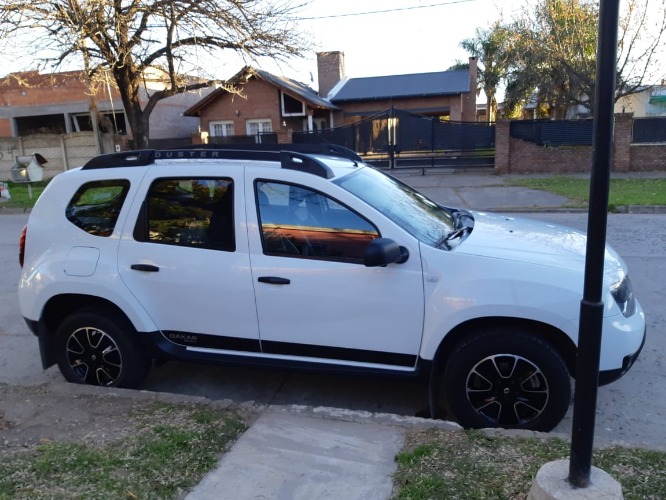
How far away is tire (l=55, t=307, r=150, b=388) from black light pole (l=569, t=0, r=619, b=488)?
3.17 m

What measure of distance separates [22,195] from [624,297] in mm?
21001

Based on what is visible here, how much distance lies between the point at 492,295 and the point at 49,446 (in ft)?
9.23

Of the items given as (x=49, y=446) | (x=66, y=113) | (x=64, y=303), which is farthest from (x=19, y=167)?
(x=49, y=446)

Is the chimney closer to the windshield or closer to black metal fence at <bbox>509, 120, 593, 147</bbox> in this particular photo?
black metal fence at <bbox>509, 120, 593, 147</bbox>

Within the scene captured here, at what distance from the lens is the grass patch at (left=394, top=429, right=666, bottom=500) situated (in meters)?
2.82

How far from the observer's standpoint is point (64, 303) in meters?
4.56

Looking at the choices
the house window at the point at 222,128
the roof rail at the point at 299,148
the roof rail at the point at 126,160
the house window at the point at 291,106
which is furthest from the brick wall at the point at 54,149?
the roof rail at the point at 299,148

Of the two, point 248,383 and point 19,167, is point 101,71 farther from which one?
point 248,383

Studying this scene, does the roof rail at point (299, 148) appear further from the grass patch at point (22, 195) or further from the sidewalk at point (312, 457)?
the grass patch at point (22, 195)

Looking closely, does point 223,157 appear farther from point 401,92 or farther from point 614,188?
point 401,92

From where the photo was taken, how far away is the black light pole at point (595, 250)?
85.5 inches

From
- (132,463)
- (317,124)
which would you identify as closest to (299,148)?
(132,463)

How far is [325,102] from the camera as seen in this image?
3312 centimetres

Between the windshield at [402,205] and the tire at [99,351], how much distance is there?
2.03 m
